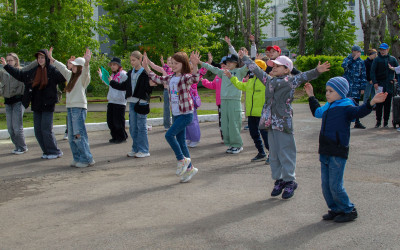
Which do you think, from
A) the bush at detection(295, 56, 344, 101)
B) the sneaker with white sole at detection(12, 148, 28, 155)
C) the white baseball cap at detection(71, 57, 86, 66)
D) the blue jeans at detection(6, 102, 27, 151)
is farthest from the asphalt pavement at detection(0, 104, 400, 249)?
the bush at detection(295, 56, 344, 101)

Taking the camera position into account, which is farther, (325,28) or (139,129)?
(325,28)

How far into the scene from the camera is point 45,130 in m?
8.88

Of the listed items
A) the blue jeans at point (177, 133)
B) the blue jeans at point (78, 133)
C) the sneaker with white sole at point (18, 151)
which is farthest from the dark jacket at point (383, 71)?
the sneaker with white sole at point (18, 151)

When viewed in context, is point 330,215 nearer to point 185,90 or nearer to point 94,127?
point 185,90

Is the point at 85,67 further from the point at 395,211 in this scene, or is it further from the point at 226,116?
the point at 395,211

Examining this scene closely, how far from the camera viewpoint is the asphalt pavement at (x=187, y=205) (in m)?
4.55

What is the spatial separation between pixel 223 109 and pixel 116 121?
2794 mm

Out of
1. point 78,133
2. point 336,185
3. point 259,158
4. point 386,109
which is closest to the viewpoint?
point 336,185

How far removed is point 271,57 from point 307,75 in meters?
2.67

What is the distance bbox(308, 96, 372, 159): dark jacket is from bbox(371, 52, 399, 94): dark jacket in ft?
25.7

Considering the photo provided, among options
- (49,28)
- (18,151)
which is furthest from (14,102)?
(49,28)

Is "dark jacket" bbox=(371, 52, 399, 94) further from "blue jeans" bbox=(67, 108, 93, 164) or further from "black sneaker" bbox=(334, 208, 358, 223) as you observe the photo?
"black sneaker" bbox=(334, 208, 358, 223)

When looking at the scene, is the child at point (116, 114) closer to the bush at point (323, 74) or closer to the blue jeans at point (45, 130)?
the blue jeans at point (45, 130)

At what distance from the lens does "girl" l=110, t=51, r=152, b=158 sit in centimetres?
888
